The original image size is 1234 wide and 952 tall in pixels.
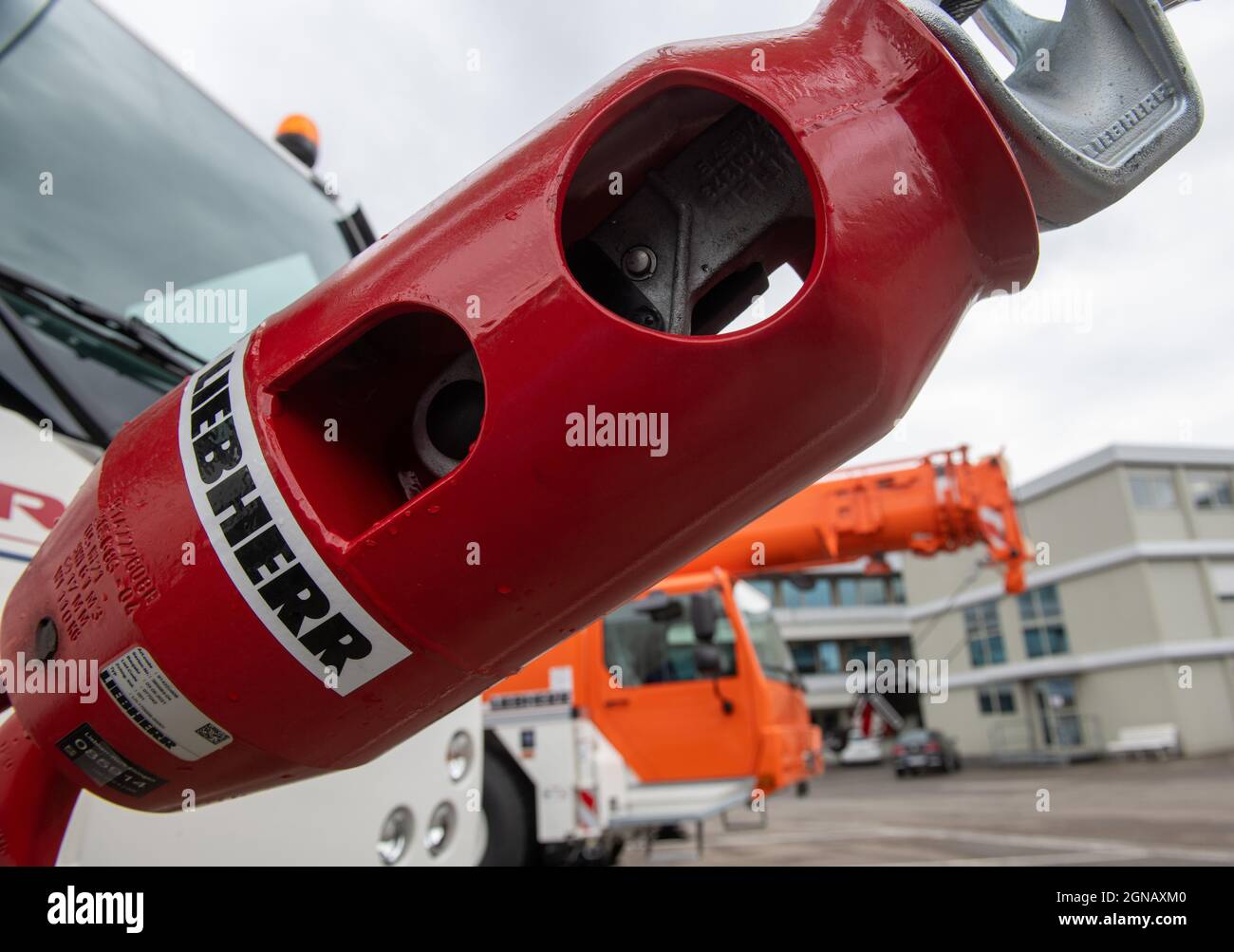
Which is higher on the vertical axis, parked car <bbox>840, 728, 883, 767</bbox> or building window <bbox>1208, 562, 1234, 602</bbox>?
building window <bbox>1208, 562, 1234, 602</bbox>

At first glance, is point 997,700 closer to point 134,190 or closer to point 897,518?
point 897,518

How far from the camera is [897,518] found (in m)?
7.38

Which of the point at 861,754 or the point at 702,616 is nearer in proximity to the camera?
the point at 702,616

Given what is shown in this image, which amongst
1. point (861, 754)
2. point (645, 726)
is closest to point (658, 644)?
point (645, 726)

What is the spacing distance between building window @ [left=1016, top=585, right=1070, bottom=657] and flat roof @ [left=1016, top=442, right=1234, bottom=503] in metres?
3.54

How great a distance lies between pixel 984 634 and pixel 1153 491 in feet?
24.5

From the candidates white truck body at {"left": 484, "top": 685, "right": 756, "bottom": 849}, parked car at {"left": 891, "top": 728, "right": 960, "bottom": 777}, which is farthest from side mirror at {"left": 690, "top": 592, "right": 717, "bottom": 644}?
parked car at {"left": 891, "top": 728, "right": 960, "bottom": 777}

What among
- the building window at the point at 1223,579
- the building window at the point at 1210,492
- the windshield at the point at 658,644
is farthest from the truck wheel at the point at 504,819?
the building window at the point at 1210,492

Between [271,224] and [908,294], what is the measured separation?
2535 millimetres

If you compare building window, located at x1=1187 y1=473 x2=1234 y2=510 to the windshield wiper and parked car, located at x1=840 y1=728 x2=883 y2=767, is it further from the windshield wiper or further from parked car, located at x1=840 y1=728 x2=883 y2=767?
the windshield wiper

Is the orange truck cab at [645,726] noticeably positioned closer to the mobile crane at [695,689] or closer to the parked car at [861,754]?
the mobile crane at [695,689]

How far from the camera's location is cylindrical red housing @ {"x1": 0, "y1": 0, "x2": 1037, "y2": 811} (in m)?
0.76

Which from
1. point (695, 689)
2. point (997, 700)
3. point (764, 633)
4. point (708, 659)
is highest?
point (997, 700)
